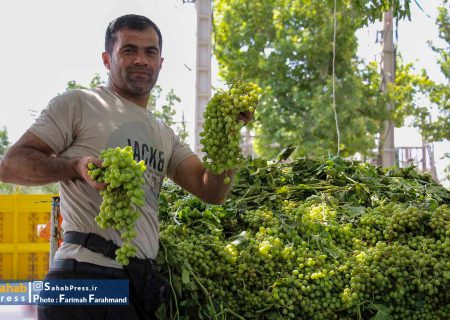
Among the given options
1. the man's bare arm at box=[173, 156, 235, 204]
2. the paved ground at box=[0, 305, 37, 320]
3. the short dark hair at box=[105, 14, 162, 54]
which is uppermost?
the short dark hair at box=[105, 14, 162, 54]

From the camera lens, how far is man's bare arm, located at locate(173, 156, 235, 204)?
2732mm

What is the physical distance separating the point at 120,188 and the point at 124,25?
3.34ft

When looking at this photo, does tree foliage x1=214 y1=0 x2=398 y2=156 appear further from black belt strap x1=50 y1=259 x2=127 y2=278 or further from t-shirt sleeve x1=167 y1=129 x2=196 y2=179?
black belt strap x1=50 y1=259 x2=127 y2=278

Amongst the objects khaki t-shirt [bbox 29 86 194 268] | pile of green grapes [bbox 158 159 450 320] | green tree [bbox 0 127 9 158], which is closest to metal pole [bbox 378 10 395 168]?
pile of green grapes [bbox 158 159 450 320]

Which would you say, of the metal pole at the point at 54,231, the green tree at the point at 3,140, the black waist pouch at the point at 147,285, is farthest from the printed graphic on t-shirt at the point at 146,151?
the green tree at the point at 3,140

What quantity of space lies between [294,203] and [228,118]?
1.61 m

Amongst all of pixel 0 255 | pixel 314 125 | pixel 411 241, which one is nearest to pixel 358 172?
pixel 411 241

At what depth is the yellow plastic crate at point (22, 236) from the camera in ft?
27.3

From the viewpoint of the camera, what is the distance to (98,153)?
243 cm

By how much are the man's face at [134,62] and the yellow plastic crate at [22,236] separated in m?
6.02

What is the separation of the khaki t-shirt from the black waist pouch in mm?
45

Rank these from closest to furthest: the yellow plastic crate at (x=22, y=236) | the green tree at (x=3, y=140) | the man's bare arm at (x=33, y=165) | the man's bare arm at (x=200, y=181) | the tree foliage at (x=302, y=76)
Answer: the man's bare arm at (x=33, y=165) → the man's bare arm at (x=200, y=181) → the yellow plastic crate at (x=22, y=236) → the tree foliage at (x=302, y=76) → the green tree at (x=3, y=140)

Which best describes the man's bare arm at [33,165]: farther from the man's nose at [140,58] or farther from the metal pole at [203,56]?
the metal pole at [203,56]

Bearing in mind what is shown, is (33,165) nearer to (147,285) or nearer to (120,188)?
(120,188)
